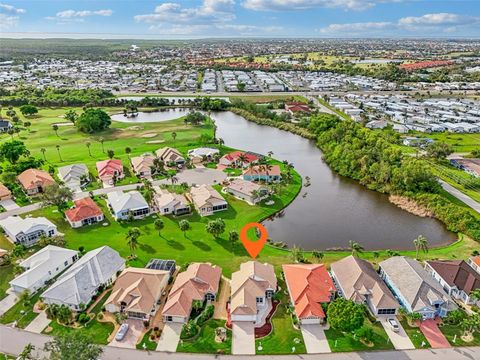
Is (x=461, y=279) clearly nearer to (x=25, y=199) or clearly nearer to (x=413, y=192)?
(x=413, y=192)

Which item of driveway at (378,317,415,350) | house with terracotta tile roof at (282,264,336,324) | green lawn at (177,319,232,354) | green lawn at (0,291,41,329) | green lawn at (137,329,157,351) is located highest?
house with terracotta tile roof at (282,264,336,324)

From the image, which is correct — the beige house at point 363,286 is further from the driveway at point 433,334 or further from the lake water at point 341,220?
the lake water at point 341,220

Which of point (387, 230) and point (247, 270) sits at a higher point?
point (247, 270)

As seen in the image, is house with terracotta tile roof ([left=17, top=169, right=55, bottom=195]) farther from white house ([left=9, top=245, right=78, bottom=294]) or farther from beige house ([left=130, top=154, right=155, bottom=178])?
white house ([left=9, top=245, right=78, bottom=294])

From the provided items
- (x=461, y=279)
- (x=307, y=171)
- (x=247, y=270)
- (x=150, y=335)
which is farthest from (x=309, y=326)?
(x=307, y=171)

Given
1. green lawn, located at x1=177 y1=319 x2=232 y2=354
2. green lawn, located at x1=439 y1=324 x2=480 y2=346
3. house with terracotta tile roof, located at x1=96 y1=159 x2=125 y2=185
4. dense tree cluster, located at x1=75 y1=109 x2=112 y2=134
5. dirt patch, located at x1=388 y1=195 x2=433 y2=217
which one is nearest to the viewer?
green lawn, located at x1=177 y1=319 x2=232 y2=354

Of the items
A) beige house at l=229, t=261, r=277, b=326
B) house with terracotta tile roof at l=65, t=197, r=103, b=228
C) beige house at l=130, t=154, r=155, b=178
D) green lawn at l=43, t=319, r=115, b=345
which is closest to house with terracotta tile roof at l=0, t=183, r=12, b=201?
house with terracotta tile roof at l=65, t=197, r=103, b=228

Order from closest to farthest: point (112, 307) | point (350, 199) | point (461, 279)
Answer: point (112, 307)
point (461, 279)
point (350, 199)

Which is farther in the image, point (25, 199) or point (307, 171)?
point (307, 171)
